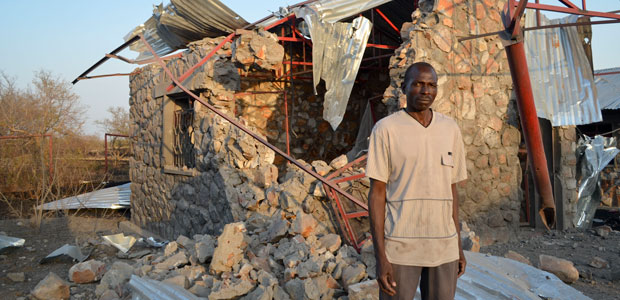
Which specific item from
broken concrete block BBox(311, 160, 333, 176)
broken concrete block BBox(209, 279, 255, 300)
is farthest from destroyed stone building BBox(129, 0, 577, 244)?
broken concrete block BBox(209, 279, 255, 300)

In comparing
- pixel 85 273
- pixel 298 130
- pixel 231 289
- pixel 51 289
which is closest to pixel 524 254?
pixel 231 289

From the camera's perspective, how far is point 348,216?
165 inches

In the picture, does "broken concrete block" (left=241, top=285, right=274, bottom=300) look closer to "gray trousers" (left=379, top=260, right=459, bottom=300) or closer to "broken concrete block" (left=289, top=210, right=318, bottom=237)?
"broken concrete block" (left=289, top=210, right=318, bottom=237)

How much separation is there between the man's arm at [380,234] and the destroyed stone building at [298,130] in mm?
2046

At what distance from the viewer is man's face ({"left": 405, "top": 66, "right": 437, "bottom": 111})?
1955mm

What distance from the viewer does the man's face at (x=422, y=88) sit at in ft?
6.41

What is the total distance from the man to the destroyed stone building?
206 cm

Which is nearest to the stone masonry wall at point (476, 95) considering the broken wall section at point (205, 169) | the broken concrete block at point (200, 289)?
the broken wall section at point (205, 169)

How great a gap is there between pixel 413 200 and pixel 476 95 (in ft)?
12.9

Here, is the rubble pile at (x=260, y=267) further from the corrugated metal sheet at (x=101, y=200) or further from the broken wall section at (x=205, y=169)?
the corrugated metal sheet at (x=101, y=200)

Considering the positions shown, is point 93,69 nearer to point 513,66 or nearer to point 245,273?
point 245,273

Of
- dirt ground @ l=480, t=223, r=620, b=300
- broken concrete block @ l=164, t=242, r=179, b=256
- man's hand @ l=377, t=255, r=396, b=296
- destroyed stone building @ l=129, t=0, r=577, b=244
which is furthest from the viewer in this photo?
destroyed stone building @ l=129, t=0, r=577, b=244

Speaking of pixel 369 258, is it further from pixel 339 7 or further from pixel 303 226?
pixel 339 7

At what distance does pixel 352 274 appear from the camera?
315cm
